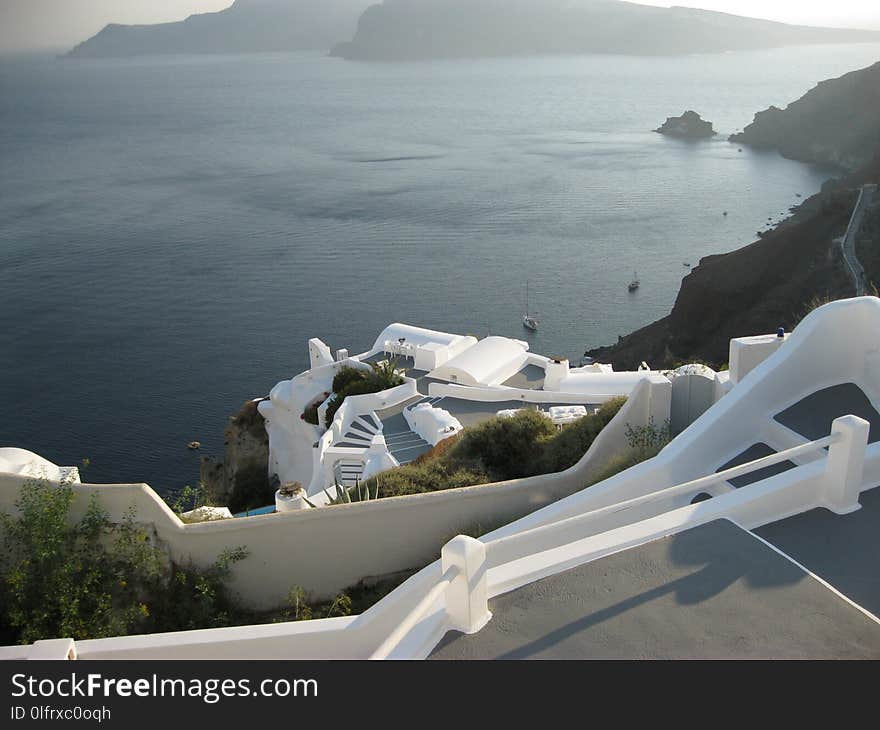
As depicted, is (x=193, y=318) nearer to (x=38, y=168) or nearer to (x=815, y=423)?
(x=815, y=423)

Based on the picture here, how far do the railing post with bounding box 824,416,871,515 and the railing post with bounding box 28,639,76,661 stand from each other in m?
5.37

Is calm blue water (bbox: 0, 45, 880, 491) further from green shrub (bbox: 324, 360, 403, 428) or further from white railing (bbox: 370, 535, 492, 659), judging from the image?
white railing (bbox: 370, 535, 492, 659)

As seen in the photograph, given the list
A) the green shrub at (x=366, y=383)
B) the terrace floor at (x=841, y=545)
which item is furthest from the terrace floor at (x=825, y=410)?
the green shrub at (x=366, y=383)

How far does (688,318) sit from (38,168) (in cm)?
7600

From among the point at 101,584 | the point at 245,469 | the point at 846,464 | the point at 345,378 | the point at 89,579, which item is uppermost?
the point at 846,464

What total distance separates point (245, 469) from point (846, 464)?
23.1 metres

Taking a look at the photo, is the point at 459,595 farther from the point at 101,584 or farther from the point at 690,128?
the point at 690,128

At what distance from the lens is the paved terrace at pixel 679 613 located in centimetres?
485

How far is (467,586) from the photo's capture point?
16.1ft

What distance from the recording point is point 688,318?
155 feet

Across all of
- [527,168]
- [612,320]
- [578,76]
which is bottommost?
[612,320]

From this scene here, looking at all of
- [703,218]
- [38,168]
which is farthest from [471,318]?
[38,168]

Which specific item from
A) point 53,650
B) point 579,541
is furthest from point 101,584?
point 579,541
